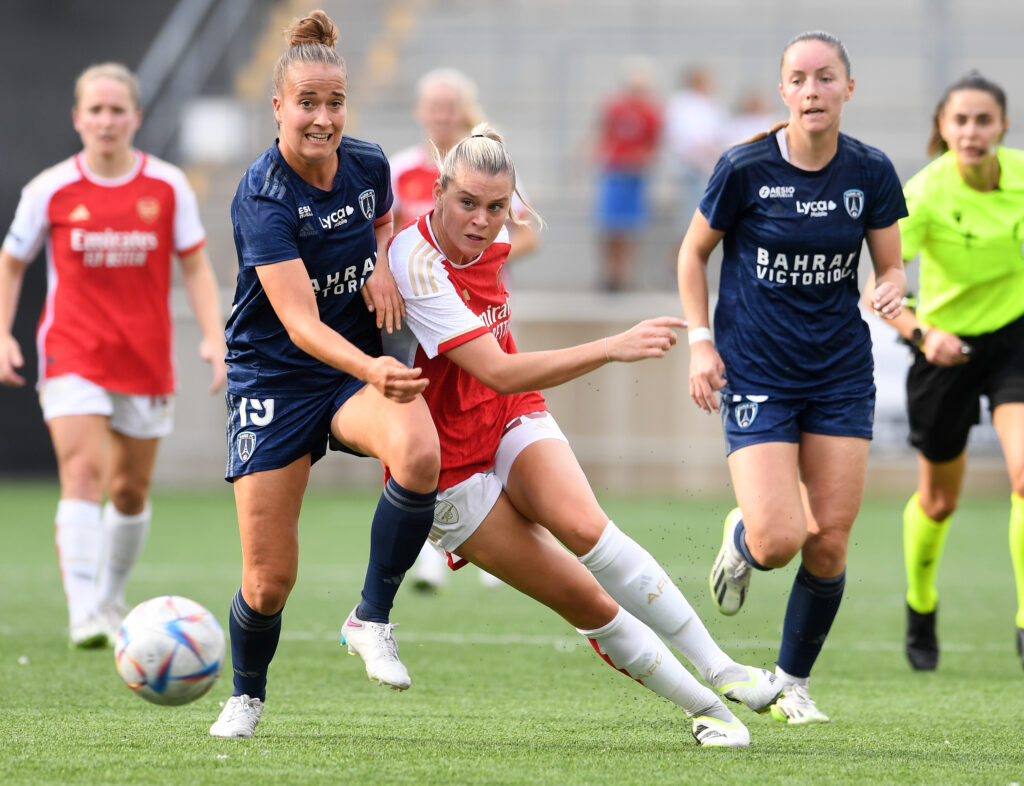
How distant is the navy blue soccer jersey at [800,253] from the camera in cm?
485

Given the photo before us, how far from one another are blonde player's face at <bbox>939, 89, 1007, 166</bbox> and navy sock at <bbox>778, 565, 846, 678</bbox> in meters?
1.88

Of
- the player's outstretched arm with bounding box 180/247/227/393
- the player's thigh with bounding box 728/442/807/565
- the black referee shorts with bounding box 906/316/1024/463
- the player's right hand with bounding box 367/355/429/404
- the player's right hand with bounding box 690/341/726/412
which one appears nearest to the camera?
the player's right hand with bounding box 367/355/429/404

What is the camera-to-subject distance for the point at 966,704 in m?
5.26

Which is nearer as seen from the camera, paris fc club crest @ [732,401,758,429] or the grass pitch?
the grass pitch

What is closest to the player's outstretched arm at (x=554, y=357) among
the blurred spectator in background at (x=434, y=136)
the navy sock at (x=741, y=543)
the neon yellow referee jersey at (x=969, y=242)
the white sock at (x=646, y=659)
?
the white sock at (x=646, y=659)

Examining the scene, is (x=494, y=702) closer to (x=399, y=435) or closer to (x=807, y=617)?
(x=807, y=617)

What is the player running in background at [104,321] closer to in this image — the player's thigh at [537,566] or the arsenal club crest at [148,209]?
the arsenal club crest at [148,209]

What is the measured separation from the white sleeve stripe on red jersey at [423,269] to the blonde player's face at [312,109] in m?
0.40

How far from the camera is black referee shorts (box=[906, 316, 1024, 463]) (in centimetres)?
597

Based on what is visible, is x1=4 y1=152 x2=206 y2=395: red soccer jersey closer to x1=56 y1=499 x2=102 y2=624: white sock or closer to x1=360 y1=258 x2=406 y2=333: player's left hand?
x1=56 y1=499 x2=102 y2=624: white sock

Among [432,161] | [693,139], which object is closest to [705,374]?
[432,161]

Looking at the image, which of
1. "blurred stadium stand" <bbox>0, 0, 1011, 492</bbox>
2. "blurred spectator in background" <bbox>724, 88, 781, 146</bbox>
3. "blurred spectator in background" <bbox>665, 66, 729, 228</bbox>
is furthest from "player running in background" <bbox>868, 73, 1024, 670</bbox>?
"blurred spectator in background" <bbox>665, 66, 729, 228</bbox>

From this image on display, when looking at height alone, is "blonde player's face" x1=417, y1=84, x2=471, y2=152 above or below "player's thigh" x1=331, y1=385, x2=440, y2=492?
above

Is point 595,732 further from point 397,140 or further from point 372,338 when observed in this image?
point 397,140
